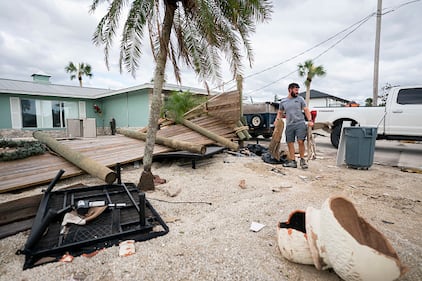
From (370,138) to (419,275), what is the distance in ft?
12.8

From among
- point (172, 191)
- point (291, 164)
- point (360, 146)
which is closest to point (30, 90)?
point (172, 191)

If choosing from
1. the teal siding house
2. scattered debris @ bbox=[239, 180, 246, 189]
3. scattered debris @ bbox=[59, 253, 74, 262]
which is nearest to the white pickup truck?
scattered debris @ bbox=[239, 180, 246, 189]

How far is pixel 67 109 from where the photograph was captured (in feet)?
45.6

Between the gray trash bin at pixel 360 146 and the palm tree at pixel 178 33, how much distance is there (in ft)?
10.2

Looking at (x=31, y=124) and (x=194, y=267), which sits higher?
(x=31, y=124)

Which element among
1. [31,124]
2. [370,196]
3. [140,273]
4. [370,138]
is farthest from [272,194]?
[31,124]

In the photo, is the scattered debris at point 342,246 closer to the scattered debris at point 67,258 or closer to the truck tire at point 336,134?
the scattered debris at point 67,258

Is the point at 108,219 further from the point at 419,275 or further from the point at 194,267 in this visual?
the point at 419,275

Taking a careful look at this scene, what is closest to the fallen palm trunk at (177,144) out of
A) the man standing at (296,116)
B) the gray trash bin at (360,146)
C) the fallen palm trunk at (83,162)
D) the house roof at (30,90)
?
the fallen palm trunk at (83,162)

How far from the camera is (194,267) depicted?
1.59m

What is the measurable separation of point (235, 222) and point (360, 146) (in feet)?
13.5

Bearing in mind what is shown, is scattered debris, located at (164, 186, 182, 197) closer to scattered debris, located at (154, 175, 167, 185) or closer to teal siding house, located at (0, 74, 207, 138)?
scattered debris, located at (154, 175, 167, 185)

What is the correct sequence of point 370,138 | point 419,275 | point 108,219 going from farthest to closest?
1. point 370,138
2. point 108,219
3. point 419,275

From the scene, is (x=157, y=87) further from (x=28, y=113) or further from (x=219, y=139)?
(x=28, y=113)
